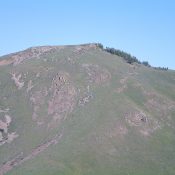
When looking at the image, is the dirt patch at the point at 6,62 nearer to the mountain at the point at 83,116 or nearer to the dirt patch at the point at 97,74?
the mountain at the point at 83,116

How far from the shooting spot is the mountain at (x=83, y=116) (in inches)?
4931

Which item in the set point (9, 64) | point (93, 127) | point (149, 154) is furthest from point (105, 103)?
point (9, 64)

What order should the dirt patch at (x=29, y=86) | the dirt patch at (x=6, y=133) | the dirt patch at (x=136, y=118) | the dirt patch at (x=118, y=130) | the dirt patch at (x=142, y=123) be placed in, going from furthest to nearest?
the dirt patch at (x=29, y=86)
the dirt patch at (x=136, y=118)
the dirt patch at (x=142, y=123)
the dirt patch at (x=6, y=133)
the dirt patch at (x=118, y=130)

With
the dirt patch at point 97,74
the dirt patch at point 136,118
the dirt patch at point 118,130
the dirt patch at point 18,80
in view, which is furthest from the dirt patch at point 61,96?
the dirt patch at point 136,118

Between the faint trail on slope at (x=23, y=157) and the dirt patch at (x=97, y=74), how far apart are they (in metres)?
32.2

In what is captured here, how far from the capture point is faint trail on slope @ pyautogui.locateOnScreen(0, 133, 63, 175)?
12412 cm

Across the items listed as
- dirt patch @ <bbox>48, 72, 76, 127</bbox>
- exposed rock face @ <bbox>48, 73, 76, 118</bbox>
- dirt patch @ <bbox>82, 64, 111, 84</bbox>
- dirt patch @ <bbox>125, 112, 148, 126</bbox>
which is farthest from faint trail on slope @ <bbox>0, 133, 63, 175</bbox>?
dirt patch @ <bbox>82, 64, 111, 84</bbox>

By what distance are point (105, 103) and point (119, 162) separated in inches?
1082

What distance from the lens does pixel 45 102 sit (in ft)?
501

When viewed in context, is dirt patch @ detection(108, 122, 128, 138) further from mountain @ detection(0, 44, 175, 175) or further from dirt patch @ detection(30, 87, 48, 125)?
dirt patch @ detection(30, 87, 48, 125)

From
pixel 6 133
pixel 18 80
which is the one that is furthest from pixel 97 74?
pixel 6 133

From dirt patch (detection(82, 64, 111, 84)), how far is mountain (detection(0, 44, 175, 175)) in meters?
0.20

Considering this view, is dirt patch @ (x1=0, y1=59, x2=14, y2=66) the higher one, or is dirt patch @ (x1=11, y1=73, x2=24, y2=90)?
dirt patch @ (x1=0, y1=59, x2=14, y2=66)

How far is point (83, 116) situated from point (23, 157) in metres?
23.5
